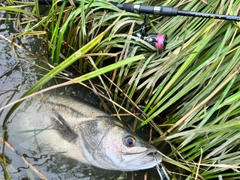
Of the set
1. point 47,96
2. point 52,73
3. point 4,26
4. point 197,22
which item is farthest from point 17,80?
point 197,22

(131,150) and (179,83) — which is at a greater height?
(179,83)

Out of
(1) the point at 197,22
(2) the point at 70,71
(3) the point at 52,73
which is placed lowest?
(3) the point at 52,73

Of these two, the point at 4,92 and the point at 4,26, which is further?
the point at 4,26

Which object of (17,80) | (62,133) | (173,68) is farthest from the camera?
(17,80)

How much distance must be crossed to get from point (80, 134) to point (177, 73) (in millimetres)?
992

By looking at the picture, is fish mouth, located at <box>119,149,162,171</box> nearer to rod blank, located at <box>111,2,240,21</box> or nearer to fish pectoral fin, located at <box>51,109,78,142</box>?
fish pectoral fin, located at <box>51,109,78,142</box>

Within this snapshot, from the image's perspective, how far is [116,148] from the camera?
2.53m

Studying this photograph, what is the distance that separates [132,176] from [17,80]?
143 cm

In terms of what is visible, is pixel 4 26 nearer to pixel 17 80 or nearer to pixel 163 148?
pixel 17 80

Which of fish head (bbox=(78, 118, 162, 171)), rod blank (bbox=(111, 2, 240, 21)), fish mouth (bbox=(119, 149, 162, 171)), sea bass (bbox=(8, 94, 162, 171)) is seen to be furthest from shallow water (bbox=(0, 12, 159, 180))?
rod blank (bbox=(111, 2, 240, 21))

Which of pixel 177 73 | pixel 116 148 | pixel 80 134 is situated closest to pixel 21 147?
pixel 80 134

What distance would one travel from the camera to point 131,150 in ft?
8.21

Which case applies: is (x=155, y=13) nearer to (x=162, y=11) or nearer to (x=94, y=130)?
(x=162, y=11)

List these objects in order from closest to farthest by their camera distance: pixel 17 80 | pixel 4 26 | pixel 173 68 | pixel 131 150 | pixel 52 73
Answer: pixel 52 73 → pixel 131 150 → pixel 173 68 → pixel 17 80 → pixel 4 26
